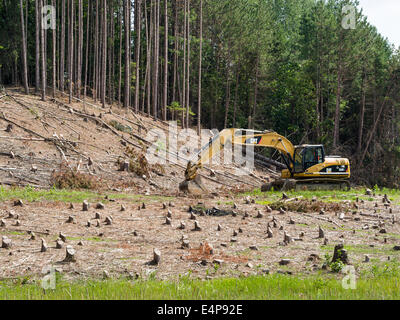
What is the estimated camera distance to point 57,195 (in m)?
12.6

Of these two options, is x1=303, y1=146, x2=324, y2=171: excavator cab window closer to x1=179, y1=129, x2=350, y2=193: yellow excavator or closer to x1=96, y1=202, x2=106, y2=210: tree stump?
x1=179, y1=129, x2=350, y2=193: yellow excavator

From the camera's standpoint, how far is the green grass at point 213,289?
4.93m

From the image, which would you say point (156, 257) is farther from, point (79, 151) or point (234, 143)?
point (79, 151)

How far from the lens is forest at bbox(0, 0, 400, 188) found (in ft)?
112

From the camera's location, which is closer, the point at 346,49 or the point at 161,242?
the point at 161,242

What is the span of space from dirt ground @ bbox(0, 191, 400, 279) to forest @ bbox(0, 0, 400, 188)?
20927 mm

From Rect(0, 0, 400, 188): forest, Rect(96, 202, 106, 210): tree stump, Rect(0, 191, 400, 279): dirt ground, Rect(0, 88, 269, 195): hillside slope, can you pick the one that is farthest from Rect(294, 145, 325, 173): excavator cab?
Rect(0, 0, 400, 188): forest

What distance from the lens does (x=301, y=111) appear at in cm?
3850

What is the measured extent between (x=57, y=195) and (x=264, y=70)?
99.3ft

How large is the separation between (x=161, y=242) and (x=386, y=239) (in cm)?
499

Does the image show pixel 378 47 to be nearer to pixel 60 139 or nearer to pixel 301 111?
pixel 301 111

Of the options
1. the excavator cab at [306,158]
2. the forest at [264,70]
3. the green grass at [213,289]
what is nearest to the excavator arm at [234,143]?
the excavator cab at [306,158]

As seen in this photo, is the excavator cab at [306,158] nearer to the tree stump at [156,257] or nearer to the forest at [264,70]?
the forest at [264,70]
